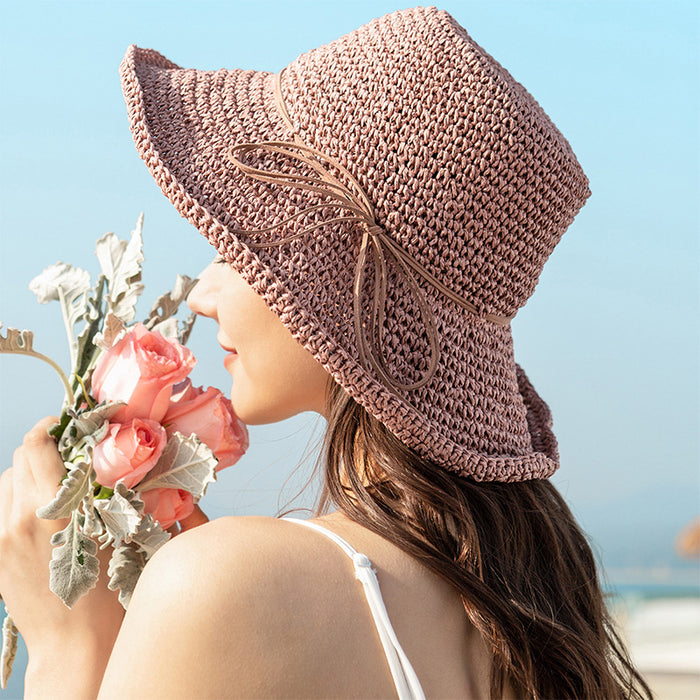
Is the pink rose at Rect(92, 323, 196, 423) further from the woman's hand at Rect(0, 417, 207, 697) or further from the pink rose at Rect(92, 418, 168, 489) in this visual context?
the woman's hand at Rect(0, 417, 207, 697)

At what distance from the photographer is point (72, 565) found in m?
1.26

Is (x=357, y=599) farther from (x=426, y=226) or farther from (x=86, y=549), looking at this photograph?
(x=426, y=226)

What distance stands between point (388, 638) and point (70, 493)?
59 centimetres

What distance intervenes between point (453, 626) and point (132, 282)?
2.81 feet

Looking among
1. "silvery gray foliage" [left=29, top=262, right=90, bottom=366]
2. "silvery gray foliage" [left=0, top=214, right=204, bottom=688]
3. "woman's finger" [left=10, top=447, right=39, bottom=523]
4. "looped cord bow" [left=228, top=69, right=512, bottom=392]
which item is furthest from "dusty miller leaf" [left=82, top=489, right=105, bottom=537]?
"looped cord bow" [left=228, top=69, right=512, bottom=392]

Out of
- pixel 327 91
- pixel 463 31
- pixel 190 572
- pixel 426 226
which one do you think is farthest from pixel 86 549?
pixel 463 31

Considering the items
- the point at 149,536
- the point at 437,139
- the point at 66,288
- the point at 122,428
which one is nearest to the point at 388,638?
the point at 149,536

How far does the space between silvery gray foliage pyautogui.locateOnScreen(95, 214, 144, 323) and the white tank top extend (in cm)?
68

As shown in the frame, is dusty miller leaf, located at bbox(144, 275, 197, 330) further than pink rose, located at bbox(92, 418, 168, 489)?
Yes

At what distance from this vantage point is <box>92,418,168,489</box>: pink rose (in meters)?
1.27

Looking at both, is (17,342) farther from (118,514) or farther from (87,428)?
(118,514)

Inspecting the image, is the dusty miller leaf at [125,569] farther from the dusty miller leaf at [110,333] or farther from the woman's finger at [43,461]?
the dusty miller leaf at [110,333]

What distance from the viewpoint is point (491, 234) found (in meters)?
1.38

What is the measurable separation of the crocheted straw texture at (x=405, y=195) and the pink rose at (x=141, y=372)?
23cm
